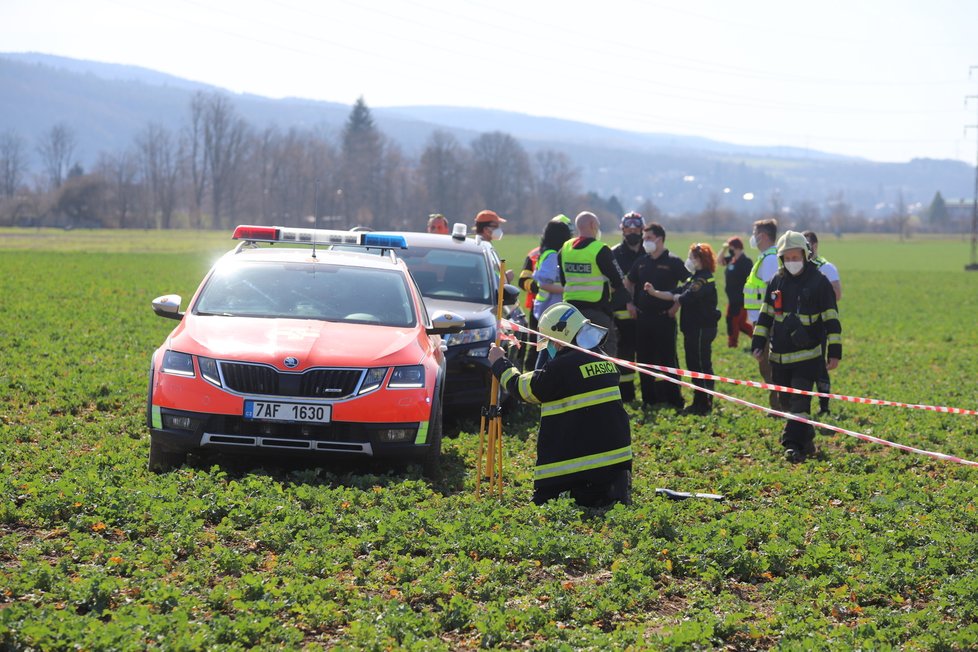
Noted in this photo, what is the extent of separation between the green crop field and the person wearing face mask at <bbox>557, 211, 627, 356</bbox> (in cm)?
151

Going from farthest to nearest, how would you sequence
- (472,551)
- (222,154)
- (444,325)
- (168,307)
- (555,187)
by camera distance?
1. (555,187)
2. (222,154)
3. (444,325)
4. (168,307)
5. (472,551)

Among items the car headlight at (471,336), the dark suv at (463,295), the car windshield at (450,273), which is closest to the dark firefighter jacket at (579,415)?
the dark suv at (463,295)

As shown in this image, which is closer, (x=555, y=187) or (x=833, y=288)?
(x=833, y=288)

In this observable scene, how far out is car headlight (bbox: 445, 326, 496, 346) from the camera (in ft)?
37.7

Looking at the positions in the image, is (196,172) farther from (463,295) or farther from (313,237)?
(313,237)

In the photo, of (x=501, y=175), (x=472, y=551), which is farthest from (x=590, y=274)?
(x=501, y=175)

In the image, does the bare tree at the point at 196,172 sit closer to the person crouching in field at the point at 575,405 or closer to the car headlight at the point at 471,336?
the car headlight at the point at 471,336

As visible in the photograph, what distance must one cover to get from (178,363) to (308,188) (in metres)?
119

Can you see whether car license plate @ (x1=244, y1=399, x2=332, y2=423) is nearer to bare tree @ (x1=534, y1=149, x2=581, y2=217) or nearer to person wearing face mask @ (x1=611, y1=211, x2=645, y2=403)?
person wearing face mask @ (x1=611, y1=211, x2=645, y2=403)

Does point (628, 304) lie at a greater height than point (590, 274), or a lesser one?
lesser

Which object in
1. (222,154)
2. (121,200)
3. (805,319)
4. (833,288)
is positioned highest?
(222,154)

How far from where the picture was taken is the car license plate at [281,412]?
27.6 feet

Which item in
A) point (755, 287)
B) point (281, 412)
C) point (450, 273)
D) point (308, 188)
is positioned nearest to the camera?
point (281, 412)

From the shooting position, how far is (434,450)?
889 cm
